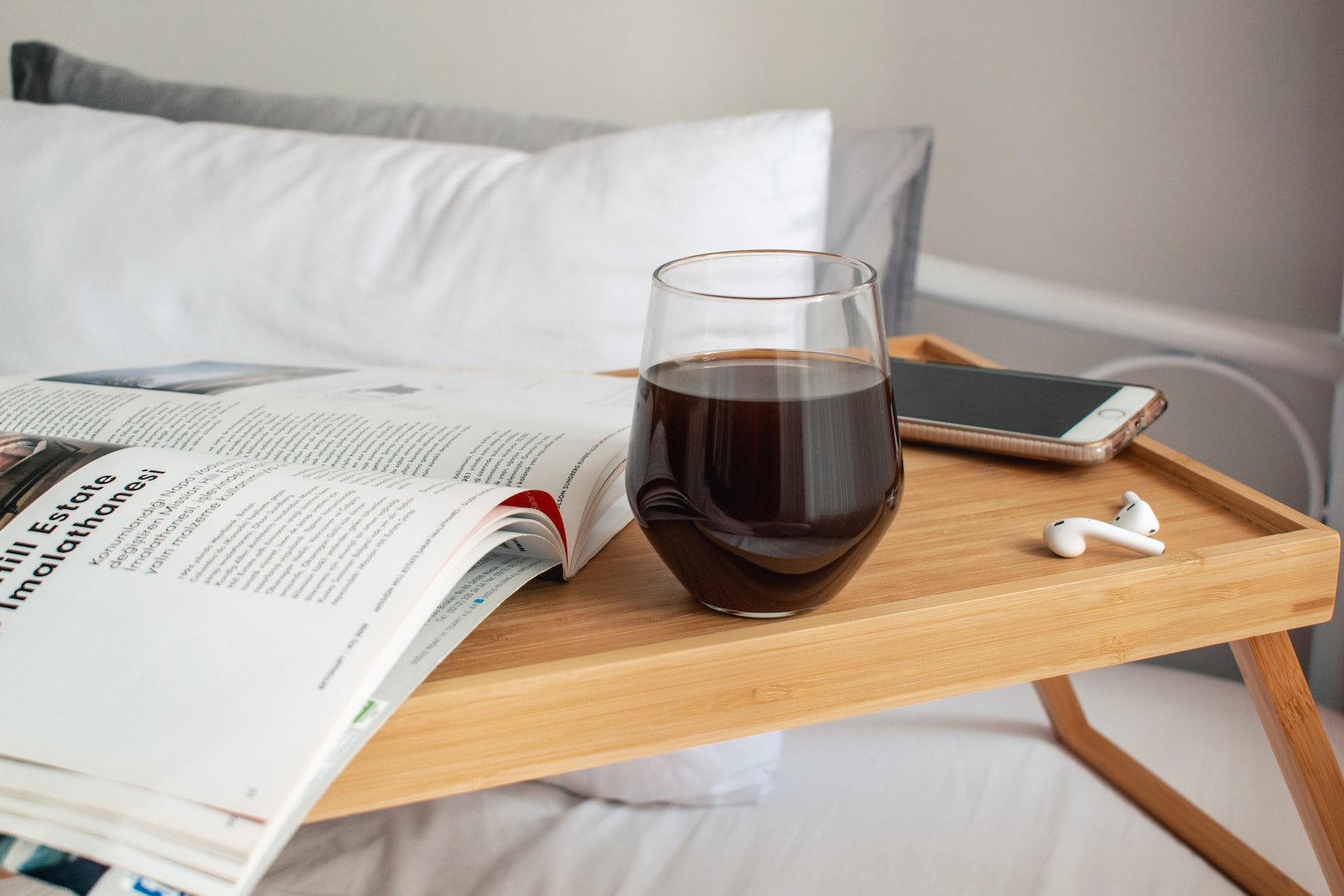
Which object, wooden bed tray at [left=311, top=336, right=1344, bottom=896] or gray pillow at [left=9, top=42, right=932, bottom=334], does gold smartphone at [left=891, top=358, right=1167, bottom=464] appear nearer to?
wooden bed tray at [left=311, top=336, right=1344, bottom=896]

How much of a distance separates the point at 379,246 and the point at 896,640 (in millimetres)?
690

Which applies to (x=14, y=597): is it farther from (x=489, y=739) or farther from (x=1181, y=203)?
(x=1181, y=203)

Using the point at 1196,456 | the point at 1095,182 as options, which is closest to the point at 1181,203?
the point at 1095,182

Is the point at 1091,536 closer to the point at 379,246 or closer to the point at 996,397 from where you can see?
the point at 996,397

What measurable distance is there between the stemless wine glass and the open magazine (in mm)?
82

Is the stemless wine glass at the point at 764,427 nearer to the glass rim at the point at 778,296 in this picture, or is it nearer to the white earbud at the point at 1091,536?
the glass rim at the point at 778,296

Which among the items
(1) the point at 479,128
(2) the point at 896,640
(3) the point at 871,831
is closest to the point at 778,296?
(2) the point at 896,640

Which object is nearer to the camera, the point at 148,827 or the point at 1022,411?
the point at 148,827

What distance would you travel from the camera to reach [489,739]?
1.21ft

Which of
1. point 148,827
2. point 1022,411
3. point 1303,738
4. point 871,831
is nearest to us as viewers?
point 148,827

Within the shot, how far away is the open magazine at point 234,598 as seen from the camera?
11.9 inches

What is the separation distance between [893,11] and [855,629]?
112cm

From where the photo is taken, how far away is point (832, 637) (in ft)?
1.29

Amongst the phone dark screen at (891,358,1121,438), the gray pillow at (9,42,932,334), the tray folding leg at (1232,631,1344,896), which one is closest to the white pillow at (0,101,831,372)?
the gray pillow at (9,42,932,334)
